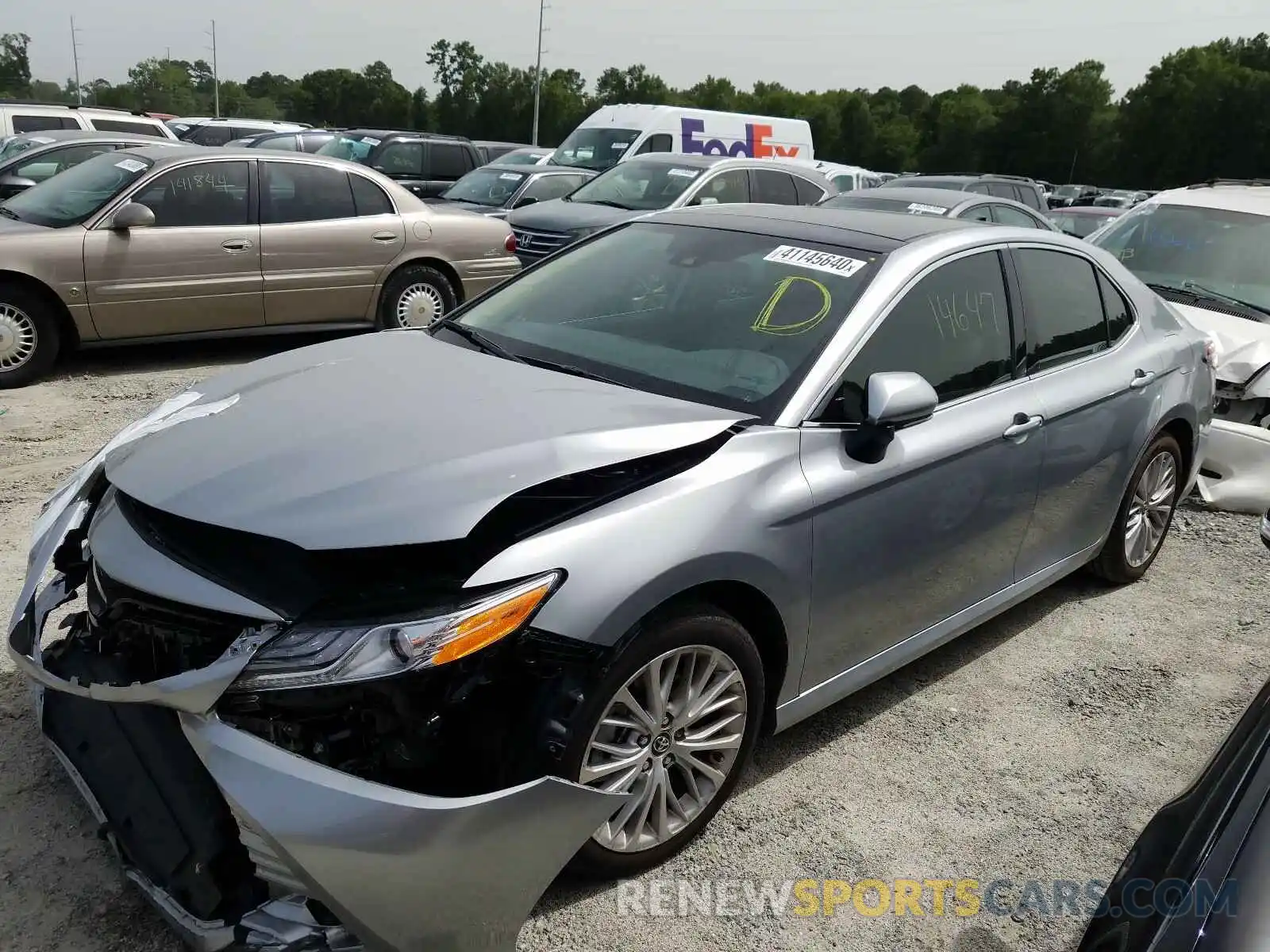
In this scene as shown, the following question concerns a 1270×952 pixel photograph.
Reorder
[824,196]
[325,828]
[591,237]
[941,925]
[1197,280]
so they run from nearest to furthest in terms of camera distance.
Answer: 1. [325,828]
2. [941,925]
3. [591,237]
4. [1197,280]
5. [824,196]

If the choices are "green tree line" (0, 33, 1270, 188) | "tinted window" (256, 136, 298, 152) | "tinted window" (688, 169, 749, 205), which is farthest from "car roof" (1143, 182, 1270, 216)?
"green tree line" (0, 33, 1270, 188)

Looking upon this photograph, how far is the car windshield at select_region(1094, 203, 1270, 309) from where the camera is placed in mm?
7043

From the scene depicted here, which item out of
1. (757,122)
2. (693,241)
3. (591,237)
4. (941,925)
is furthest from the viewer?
(757,122)

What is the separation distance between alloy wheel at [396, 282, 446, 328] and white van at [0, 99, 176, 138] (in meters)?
10.0

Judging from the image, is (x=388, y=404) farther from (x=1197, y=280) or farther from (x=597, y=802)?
(x=1197, y=280)

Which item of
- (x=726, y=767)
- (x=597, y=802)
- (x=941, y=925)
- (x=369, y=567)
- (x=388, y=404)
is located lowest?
(x=941, y=925)

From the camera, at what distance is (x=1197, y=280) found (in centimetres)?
714

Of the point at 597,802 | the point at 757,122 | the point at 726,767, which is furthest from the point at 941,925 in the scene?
the point at 757,122

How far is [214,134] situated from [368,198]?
603 inches

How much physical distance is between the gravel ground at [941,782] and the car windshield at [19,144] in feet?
31.7

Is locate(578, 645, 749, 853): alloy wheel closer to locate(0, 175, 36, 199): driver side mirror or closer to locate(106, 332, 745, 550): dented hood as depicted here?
locate(106, 332, 745, 550): dented hood

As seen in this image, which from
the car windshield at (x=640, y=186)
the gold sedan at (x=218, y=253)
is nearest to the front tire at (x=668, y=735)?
Answer: the gold sedan at (x=218, y=253)

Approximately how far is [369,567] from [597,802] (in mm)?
733

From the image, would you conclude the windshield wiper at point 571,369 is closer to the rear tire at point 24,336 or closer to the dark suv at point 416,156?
the rear tire at point 24,336
